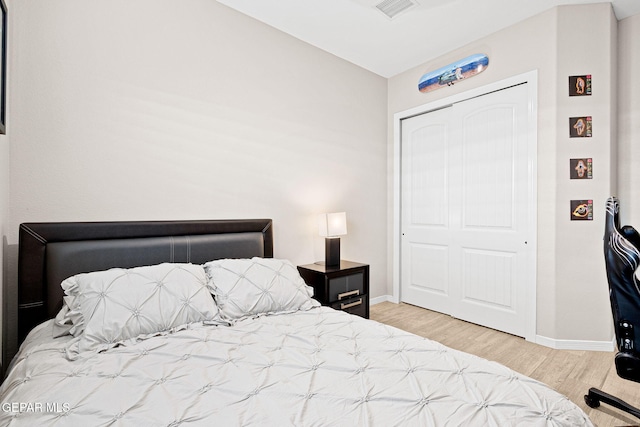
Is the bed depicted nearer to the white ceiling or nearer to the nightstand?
the nightstand

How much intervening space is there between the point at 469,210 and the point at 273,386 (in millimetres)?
2807

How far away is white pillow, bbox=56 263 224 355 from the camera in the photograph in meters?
1.48

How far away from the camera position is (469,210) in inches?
129

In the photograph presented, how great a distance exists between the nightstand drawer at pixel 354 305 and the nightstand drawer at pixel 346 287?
34 mm

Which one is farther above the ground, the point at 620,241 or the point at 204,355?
the point at 620,241

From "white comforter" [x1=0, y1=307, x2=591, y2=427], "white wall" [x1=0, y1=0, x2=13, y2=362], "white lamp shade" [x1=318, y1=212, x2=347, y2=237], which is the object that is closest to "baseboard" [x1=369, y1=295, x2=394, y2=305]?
"white lamp shade" [x1=318, y1=212, x2=347, y2=237]

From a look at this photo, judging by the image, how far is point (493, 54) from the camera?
3.03 meters

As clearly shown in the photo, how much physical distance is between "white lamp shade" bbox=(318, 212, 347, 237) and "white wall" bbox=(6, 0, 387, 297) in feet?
0.67

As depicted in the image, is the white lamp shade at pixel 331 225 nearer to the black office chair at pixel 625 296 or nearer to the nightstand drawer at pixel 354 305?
the nightstand drawer at pixel 354 305

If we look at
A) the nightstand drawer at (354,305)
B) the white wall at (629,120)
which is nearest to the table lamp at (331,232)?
the nightstand drawer at (354,305)

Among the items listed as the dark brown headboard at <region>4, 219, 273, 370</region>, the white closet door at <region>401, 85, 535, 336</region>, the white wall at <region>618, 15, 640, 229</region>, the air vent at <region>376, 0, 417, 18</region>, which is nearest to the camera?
the dark brown headboard at <region>4, 219, 273, 370</region>

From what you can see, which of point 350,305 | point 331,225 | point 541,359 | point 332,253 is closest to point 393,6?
point 331,225

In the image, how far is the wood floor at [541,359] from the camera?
6.42ft

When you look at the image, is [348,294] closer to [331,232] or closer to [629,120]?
[331,232]
